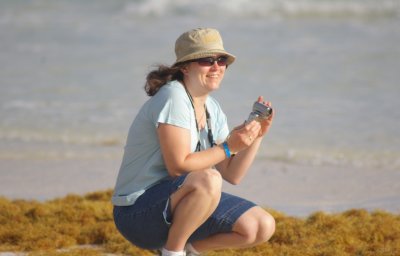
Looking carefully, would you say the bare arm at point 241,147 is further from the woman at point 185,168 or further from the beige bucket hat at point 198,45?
the beige bucket hat at point 198,45

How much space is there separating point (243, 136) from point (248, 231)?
451 millimetres

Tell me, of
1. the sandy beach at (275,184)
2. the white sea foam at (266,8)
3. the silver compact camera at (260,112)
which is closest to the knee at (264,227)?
the silver compact camera at (260,112)

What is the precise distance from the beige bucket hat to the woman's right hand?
401 millimetres

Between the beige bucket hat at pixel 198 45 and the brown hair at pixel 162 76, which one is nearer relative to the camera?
the beige bucket hat at pixel 198 45

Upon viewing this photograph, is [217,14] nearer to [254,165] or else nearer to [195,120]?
[254,165]

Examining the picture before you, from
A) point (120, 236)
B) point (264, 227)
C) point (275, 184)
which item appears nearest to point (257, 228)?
point (264, 227)

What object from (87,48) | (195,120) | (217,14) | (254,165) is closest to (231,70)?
(87,48)

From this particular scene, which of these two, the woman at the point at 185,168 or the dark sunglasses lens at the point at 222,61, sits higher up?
the dark sunglasses lens at the point at 222,61

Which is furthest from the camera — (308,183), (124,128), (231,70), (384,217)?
(231,70)

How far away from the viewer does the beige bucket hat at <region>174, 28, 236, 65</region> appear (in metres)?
4.07

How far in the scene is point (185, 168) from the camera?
156 inches

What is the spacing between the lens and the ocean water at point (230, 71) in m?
8.52

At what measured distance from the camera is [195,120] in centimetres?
409

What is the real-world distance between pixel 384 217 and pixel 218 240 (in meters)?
1.86
